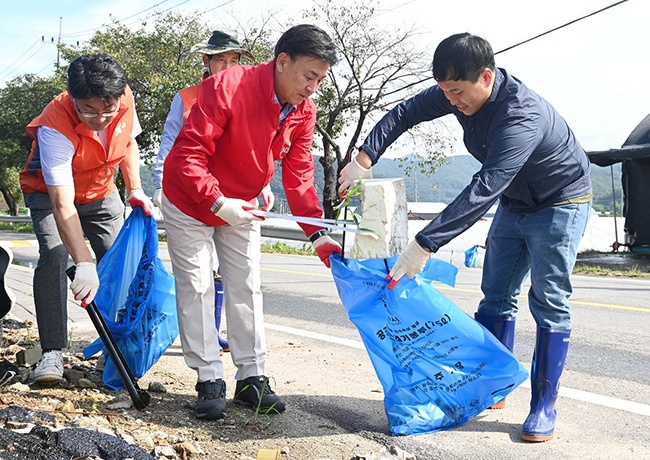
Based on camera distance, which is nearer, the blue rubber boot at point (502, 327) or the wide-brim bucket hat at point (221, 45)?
the blue rubber boot at point (502, 327)

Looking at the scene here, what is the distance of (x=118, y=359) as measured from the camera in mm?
3678

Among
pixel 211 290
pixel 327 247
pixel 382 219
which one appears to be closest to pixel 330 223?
pixel 327 247

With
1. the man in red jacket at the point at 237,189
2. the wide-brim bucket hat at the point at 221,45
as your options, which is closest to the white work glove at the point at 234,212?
the man in red jacket at the point at 237,189

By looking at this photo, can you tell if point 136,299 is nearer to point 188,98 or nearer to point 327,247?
point 327,247

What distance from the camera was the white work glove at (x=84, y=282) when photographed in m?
3.61

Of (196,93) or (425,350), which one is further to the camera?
(196,93)

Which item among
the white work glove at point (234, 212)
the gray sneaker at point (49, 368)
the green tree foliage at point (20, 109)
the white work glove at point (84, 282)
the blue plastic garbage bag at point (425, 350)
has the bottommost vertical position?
the gray sneaker at point (49, 368)

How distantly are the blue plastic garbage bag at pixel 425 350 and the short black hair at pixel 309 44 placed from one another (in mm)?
980

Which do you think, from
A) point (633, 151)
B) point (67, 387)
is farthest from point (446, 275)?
point (633, 151)

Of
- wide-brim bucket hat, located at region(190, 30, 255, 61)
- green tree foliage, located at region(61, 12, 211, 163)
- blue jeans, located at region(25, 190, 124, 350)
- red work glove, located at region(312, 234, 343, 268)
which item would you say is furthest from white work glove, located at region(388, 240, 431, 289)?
green tree foliage, located at region(61, 12, 211, 163)

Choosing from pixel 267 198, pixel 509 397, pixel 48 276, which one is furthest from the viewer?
pixel 267 198

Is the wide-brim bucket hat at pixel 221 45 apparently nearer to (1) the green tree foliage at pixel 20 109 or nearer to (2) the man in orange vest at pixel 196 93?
(2) the man in orange vest at pixel 196 93

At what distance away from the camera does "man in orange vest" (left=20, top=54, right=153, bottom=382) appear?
364 centimetres

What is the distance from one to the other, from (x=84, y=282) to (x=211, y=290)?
2.04 ft
